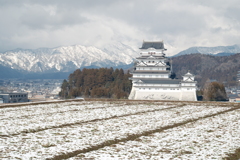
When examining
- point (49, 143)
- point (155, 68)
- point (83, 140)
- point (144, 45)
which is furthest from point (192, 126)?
point (144, 45)

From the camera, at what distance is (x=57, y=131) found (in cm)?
2339

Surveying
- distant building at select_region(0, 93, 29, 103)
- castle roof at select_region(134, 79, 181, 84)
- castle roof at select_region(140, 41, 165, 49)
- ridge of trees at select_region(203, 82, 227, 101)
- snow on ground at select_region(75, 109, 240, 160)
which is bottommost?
snow on ground at select_region(75, 109, 240, 160)

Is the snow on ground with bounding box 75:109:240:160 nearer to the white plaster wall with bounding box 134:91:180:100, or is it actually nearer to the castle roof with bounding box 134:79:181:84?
the white plaster wall with bounding box 134:91:180:100

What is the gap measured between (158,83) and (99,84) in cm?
2418

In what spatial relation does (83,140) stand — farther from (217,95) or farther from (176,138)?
(217,95)

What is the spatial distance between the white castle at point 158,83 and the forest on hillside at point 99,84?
6418mm

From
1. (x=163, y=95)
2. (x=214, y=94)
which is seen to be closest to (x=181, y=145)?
(x=163, y=95)

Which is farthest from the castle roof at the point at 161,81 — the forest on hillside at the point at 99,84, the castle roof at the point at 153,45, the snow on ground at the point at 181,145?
the snow on ground at the point at 181,145

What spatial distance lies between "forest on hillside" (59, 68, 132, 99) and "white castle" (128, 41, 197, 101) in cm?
642

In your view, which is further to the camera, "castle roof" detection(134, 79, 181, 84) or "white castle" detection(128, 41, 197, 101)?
"castle roof" detection(134, 79, 181, 84)

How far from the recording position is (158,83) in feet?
222

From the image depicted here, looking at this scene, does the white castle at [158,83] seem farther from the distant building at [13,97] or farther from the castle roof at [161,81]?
the distant building at [13,97]

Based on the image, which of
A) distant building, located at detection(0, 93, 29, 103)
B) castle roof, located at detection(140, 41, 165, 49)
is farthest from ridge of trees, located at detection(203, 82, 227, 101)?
distant building, located at detection(0, 93, 29, 103)

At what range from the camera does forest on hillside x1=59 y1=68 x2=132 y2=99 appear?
7706 centimetres
